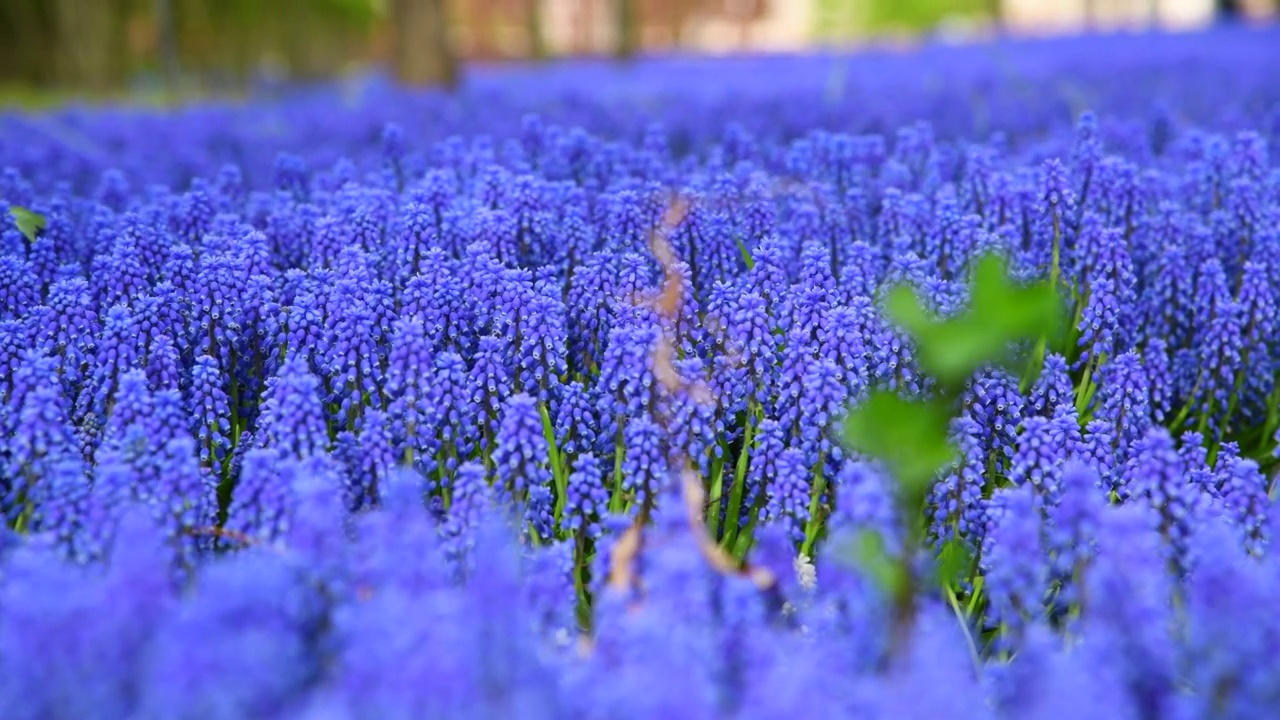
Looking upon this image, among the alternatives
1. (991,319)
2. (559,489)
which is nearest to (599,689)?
(991,319)

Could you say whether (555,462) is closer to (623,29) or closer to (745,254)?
(745,254)

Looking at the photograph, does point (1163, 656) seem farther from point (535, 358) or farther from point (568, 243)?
point (568, 243)

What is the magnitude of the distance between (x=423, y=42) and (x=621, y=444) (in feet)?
32.4

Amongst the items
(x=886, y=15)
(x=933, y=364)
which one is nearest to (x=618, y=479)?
(x=933, y=364)

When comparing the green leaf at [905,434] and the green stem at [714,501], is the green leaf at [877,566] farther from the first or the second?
the green stem at [714,501]

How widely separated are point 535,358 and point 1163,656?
136 centimetres

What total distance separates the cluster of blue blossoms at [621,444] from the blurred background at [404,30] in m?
8.92

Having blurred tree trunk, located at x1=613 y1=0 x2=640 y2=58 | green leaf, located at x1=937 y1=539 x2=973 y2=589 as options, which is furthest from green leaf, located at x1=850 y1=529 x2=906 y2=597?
blurred tree trunk, located at x1=613 y1=0 x2=640 y2=58

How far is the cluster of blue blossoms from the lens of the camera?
5.06 feet

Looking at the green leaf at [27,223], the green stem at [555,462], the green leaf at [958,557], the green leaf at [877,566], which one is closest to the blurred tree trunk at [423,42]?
the green leaf at [27,223]

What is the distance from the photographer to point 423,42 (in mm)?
11664

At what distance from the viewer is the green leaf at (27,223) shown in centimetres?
331

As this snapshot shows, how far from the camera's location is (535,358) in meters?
2.60

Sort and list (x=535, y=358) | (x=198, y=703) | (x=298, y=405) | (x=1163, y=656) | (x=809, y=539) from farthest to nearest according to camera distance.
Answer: (x=535, y=358), (x=809, y=539), (x=298, y=405), (x=1163, y=656), (x=198, y=703)
